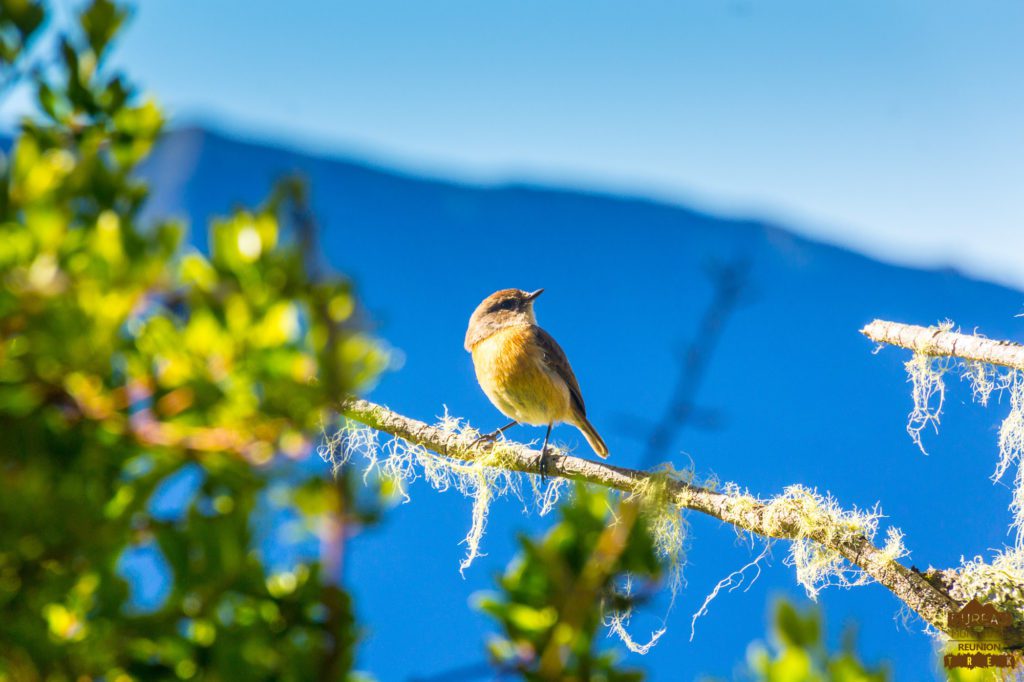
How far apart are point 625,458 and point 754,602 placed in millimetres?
1022

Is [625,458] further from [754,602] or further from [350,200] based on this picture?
[350,200]

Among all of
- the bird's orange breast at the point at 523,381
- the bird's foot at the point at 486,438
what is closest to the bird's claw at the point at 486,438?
the bird's foot at the point at 486,438

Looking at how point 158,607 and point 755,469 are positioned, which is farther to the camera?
point 755,469

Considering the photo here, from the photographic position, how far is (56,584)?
88 centimetres

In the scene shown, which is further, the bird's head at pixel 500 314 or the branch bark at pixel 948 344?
the bird's head at pixel 500 314

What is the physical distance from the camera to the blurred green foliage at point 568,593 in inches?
35.6

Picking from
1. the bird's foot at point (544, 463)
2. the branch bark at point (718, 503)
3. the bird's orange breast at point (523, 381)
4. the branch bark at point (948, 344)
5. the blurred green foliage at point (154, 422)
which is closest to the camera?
the blurred green foliage at point (154, 422)

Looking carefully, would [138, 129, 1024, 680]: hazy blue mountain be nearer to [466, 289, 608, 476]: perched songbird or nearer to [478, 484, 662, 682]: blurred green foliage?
[466, 289, 608, 476]: perched songbird

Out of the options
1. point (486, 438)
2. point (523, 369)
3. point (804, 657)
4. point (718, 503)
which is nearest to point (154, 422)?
point (804, 657)

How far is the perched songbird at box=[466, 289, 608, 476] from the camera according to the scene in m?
3.60

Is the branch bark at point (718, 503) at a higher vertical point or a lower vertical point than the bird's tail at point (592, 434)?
lower

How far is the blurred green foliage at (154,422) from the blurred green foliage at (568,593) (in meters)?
0.17

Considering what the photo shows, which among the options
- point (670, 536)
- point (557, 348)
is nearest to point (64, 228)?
point (670, 536)

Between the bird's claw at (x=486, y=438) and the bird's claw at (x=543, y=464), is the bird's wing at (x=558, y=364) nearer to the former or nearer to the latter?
the bird's claw at (x=486, y=438)
